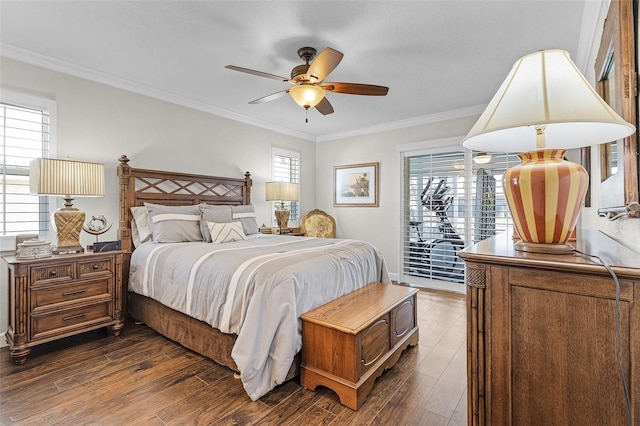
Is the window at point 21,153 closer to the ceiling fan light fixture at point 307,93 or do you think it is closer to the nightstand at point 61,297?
the nightstand at point 61,297

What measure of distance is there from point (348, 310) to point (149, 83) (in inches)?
130

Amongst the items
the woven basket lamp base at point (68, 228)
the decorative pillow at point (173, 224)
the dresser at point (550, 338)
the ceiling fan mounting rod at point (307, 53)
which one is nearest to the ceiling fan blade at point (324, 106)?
the ceiling fan mounting rod at point (307, 53)

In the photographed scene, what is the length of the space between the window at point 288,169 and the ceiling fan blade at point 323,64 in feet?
9.14

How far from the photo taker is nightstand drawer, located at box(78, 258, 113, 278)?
2629 millimetres

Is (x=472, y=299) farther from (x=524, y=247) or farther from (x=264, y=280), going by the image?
(x=264, y=280)

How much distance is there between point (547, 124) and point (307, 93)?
A: 6.59ft

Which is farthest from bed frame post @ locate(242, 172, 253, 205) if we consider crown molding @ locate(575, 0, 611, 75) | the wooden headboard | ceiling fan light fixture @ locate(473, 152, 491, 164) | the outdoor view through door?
crown molding @ locate(575, 0, 611, 75)

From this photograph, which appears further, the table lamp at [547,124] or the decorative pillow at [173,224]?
the decorative pillow at [173,224]

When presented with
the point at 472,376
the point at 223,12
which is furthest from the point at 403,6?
the point at 472,376

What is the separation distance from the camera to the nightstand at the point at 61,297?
2.32 m

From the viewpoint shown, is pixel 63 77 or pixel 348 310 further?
pixel 63 77

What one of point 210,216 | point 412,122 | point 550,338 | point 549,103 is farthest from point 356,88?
point 412,122

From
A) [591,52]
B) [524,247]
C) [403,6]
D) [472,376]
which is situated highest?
[403,6]

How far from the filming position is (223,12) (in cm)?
219
